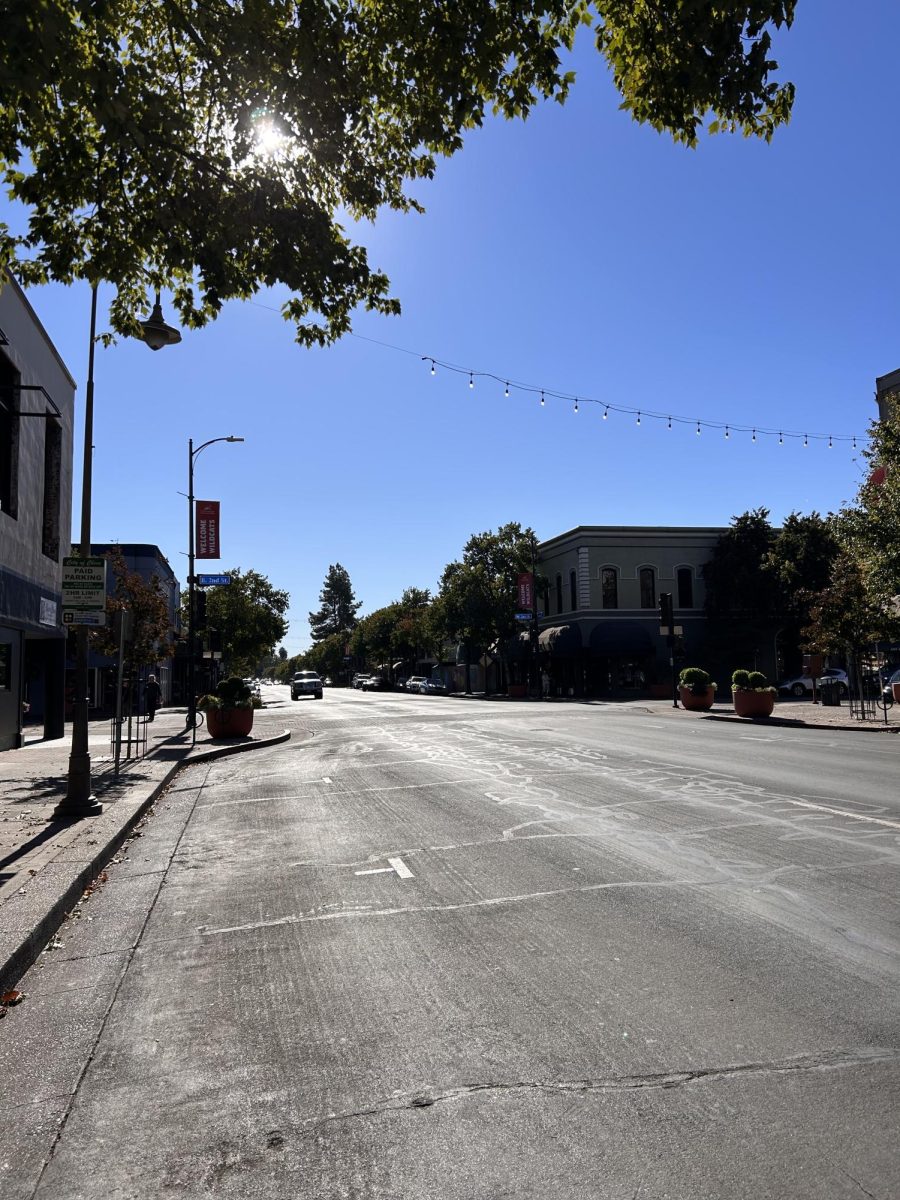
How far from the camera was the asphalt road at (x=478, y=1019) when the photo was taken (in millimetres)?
2965

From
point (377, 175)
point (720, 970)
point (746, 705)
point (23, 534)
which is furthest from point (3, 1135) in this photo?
point (746, 705)

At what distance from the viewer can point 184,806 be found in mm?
12039

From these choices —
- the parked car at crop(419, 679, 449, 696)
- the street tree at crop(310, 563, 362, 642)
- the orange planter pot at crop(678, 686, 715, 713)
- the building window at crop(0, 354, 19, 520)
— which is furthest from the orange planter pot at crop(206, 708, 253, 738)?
the street tree at crop(310, 563, 362, 642)

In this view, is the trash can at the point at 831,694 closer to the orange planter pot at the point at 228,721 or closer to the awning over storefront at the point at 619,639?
the awning over storefront at the point at 619,639

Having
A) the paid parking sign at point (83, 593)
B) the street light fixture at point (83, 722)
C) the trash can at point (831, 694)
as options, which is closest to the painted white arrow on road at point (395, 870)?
the street light fixture at point (83, 722)

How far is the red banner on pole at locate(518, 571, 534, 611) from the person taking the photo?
5438 centimetres

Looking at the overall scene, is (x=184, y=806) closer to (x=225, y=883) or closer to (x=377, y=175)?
(x=225, y=883)

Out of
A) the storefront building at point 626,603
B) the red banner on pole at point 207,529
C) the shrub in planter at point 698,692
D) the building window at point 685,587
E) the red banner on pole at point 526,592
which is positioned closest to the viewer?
the red banner on pole at point 207,529

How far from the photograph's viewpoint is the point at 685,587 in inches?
2098

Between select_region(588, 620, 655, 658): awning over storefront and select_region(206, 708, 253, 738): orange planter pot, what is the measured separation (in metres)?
30.6

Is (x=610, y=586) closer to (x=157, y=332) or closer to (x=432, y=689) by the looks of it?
(x=432, y=689)

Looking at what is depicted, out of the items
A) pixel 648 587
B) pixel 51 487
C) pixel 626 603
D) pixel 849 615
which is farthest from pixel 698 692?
pixel 51 487

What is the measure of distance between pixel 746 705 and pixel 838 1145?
83.7 feet

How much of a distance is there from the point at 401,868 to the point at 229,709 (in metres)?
16.0
